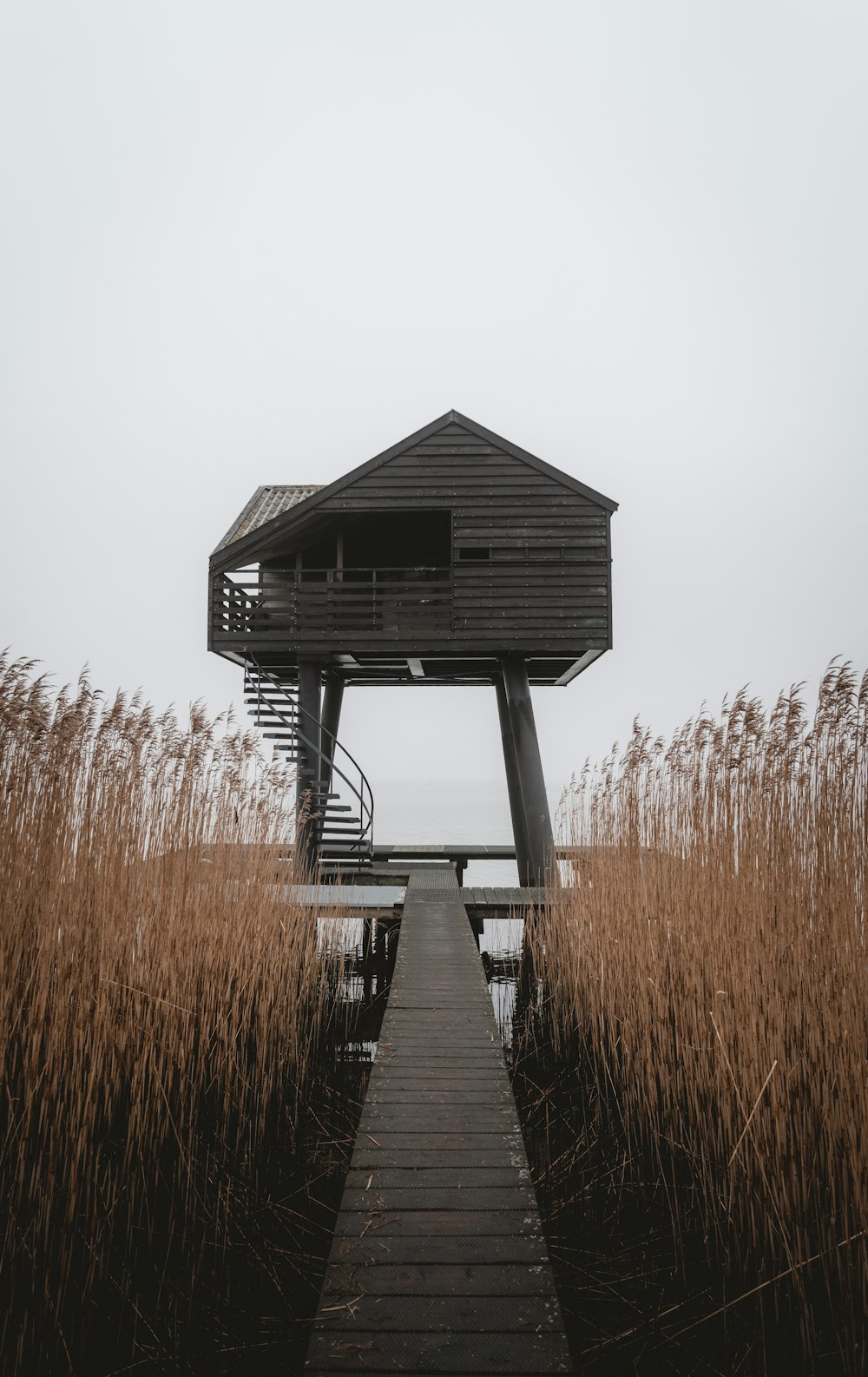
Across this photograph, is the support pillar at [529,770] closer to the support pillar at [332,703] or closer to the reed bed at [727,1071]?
the support pillar at [332,703]

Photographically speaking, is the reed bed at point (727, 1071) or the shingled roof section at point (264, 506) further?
the shingled roof section at point (264, 506)

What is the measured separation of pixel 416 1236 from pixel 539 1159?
8.01 feet

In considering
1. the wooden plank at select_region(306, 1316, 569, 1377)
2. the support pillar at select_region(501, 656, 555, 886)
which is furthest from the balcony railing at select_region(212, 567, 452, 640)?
the wooden plank at select_region(306, 1316, 569, 1377)

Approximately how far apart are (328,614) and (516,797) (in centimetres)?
360

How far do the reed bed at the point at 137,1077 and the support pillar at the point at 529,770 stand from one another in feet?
19.1

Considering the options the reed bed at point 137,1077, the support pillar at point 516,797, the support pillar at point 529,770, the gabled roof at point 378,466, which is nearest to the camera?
the reed bed at point 137,1077

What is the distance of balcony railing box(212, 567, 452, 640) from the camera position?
36.4 feet

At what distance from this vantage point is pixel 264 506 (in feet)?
46.6

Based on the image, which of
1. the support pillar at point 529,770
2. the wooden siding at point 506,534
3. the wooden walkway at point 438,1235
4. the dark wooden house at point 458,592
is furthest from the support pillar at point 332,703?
the wooden walkway at point 438,1235

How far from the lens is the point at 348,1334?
211 centimetres

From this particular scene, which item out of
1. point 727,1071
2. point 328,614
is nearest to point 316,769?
point 328,614

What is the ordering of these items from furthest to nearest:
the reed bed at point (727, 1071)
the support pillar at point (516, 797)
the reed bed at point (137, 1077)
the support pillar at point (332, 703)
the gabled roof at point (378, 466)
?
the support pillar at point (332, 703)
the gabled roof at point (378, 466)
the support pillar at point (516, 797)
the reed bed at point (137, 1077)
the reed bed at point (727, 1071)

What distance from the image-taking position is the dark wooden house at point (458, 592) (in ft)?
36.1

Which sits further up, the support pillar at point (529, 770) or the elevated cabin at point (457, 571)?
the elevated cabin at point (457, 571)
